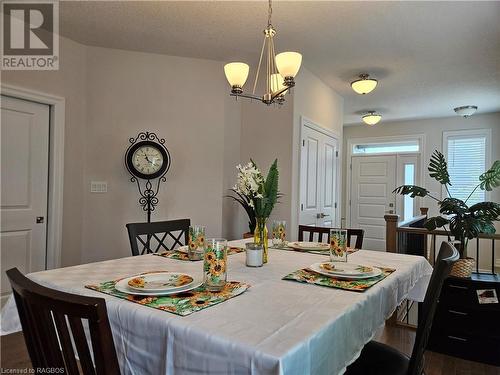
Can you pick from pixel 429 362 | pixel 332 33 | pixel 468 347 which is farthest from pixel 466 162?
pixel 429 362

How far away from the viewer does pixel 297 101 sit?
12.5 ft

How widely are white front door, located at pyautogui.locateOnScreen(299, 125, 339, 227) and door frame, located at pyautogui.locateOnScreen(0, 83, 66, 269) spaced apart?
2.44 metres

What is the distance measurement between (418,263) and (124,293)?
4.68ft

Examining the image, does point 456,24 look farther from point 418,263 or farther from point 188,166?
point 188,166

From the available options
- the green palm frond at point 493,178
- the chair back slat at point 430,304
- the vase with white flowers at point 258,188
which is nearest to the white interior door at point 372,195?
the green palm frond at point 493,178

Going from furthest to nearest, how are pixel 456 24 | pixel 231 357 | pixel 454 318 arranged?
pixel 456 24
pixel 454 318
pixel 231 357

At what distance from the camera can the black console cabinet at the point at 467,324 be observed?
2.36 metres

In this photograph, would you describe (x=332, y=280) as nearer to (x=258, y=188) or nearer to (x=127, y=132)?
(x=258, y=188)

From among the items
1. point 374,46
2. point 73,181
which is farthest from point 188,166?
point 374,46

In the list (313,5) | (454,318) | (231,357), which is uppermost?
(313,5)

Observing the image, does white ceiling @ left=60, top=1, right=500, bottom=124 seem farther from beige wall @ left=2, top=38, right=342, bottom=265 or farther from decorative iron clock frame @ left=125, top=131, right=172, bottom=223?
decorative iron clock frame @ left=125, top=131, right=172, bottom=223

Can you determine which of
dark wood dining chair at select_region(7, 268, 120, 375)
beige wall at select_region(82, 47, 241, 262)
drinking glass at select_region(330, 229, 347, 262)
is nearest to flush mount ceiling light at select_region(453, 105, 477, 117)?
beige wall at select_region(82, 47, 241, 262)

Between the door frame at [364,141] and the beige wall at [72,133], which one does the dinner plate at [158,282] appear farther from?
the door frame at [364,141]
